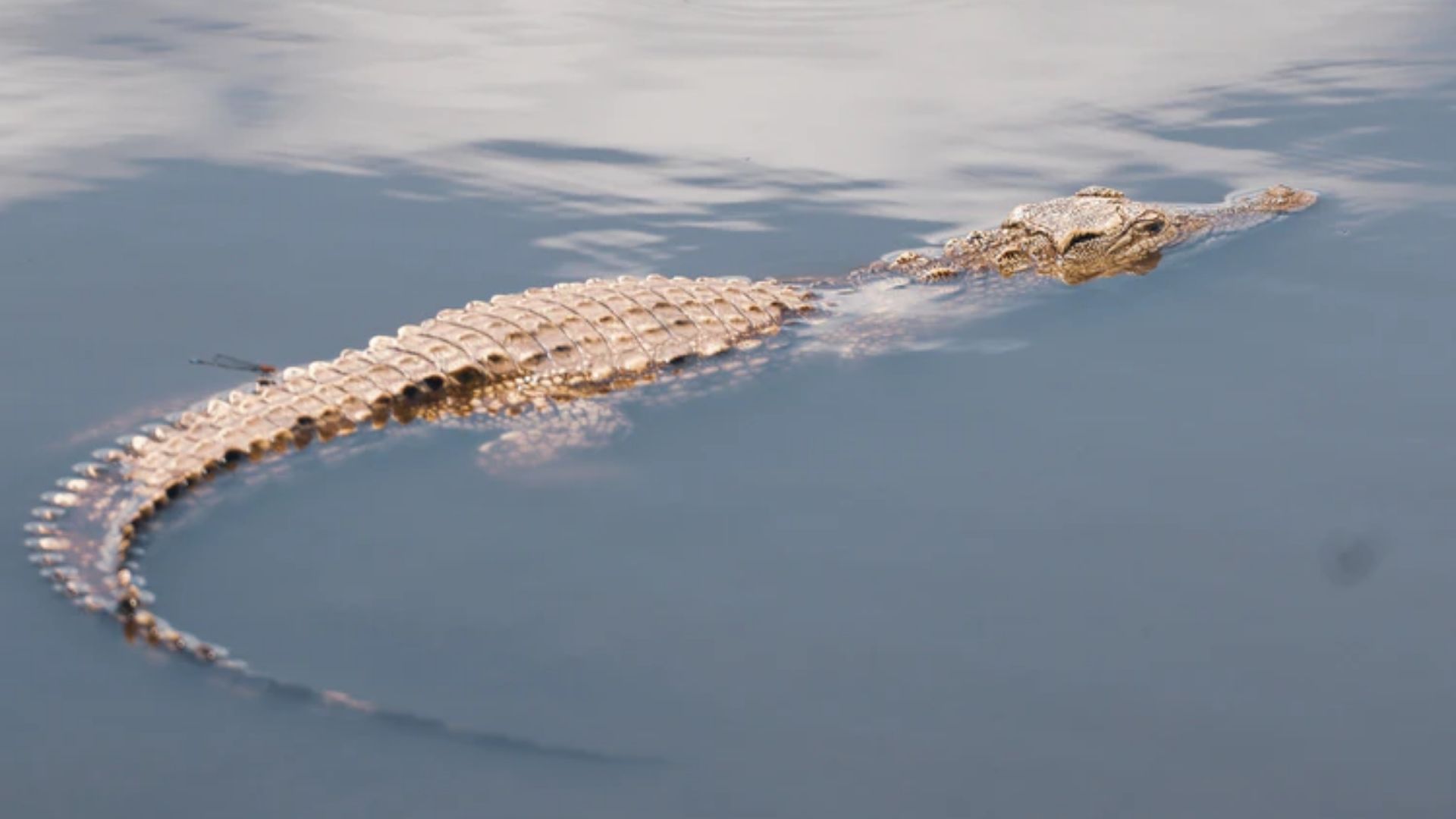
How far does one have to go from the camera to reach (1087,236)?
8.55m

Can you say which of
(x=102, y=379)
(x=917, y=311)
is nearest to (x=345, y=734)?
(x=102, y=379)

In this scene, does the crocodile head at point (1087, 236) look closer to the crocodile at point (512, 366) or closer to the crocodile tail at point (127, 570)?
the crocodile at point (512, 366)

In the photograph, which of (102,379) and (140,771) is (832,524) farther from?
(102,379)

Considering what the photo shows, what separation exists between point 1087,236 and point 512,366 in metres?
3.76

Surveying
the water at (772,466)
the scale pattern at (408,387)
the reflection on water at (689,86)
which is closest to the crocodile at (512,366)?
the scale pattern at (408,387)

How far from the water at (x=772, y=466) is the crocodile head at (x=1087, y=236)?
264mm

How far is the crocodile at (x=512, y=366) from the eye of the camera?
Result: 5344 millimetres

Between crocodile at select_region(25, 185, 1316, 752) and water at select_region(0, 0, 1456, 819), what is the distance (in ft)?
0.55

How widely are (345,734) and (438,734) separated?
287 mm

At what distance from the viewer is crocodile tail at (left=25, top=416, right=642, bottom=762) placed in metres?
4.51

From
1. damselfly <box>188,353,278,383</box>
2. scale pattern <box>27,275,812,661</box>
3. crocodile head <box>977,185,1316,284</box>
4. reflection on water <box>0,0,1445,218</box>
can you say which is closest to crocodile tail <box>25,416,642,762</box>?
scale pattern <box>27,275,812,661</box>

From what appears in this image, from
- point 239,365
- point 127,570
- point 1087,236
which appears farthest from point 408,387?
point 1087,236

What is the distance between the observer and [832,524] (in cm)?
568

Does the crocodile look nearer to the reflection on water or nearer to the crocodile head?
the crocodile head
